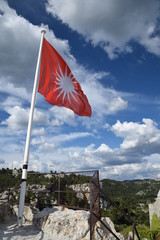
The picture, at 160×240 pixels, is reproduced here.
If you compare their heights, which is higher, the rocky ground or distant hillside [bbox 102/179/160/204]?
the rocky ground

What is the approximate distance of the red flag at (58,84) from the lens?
9227mm

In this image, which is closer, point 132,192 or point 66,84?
point 66,84

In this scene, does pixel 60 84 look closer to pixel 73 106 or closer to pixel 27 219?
pixel 73 106

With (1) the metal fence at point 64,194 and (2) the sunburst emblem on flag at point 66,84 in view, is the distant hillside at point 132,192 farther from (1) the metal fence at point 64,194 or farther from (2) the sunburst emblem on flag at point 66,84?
(2) the sunburst emblem on flag at point 66,84

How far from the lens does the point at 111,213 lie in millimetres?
47531

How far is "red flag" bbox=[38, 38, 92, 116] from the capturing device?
9.23 meters

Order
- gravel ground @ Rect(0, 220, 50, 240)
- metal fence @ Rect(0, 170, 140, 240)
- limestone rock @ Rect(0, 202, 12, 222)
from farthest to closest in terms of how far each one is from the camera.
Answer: limestone rock @ Rect(0, 202, 12, 222) → gravel ground @ Rect(0, 220, 50, 240) → metal fence @ Rect(0, 170, 140, 240)

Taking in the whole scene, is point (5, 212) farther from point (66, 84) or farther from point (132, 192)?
point (132, 192)

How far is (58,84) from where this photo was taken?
31.7 ft

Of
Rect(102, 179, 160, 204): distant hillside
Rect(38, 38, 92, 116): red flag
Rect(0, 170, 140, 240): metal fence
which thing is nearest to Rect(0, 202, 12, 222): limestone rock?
Rect(0, 170, 140, 240): metal fence

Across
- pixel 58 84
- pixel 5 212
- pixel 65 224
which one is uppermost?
pixel 58 84

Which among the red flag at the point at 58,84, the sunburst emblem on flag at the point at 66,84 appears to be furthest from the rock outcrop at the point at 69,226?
the sunburst emblem on flag at the point at 66,84

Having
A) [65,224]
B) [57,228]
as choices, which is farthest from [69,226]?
[57,228]

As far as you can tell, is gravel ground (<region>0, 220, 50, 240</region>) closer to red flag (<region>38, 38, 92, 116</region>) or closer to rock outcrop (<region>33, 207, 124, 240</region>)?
rock outcrop (<region>33, 207, 124, 240</region>)
